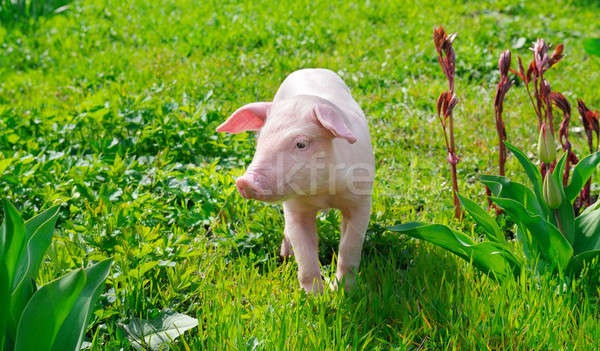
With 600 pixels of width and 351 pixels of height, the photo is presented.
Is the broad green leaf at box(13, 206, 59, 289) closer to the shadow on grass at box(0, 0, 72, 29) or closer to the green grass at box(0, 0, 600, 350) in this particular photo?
the green grass at box(0, 0, 600, 350)

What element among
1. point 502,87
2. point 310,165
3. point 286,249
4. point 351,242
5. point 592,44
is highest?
point 592,44

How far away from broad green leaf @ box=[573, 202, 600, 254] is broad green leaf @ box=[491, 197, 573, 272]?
0.56 feet

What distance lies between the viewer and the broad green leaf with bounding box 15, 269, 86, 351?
5.51ft

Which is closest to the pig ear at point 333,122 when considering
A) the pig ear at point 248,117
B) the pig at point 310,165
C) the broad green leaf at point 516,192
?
the pig at point 310,165

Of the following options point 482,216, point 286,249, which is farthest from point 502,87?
point 286,249

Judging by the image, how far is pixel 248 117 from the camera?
104 inches

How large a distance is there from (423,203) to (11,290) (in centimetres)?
262

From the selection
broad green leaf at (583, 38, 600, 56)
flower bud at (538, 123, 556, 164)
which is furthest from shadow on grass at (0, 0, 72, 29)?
broad green leaf at (583, 38, 600, 56)

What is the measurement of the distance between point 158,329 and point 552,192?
1.80 meters

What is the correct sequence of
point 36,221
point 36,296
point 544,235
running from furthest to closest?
point 544,235, point 36,221, point 36,296

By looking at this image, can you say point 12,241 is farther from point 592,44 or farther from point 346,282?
point 592,44

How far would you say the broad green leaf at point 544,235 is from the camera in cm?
235

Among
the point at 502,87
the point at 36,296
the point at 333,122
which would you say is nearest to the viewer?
the point at 36,296

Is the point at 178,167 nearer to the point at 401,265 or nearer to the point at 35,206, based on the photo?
the point at 35,206
